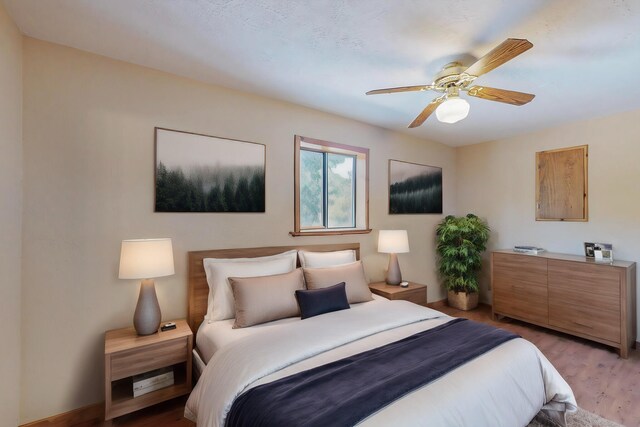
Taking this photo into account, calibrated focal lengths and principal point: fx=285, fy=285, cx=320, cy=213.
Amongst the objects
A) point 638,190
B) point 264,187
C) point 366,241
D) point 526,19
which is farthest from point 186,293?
point 638,190

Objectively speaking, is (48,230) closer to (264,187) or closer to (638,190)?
(264,187)

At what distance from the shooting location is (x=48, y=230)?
75.1 inches

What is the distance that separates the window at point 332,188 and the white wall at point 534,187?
2044mm

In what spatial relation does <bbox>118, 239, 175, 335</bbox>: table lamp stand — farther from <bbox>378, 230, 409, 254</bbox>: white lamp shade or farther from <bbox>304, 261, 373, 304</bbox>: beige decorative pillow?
<bbox>378, 230, 409, 254</bbox>: white lamp shade

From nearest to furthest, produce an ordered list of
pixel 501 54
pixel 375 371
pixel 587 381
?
pixel 375 371, pixel 501 54, pixel 587 381

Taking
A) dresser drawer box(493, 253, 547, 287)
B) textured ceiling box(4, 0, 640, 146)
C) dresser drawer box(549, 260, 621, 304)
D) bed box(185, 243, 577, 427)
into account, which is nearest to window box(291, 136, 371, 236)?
textured ceiling box(4, 0, 640, 146)

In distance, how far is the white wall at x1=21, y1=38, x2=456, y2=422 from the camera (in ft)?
6.15

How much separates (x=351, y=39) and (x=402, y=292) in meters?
2.51

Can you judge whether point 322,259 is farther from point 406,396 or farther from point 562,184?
point 562,184

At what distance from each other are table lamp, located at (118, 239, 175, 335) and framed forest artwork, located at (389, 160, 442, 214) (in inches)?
109

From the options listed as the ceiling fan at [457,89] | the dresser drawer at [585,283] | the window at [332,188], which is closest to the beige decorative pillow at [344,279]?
the window at [332,188]

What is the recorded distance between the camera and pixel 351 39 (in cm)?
183

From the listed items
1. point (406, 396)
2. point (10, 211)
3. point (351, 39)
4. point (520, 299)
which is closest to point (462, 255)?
point (520, 299)

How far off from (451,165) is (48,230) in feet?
16.1
